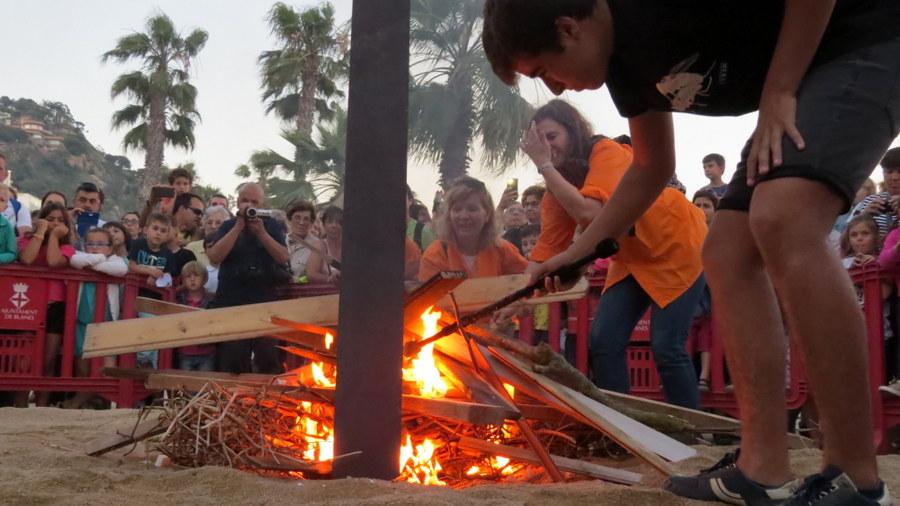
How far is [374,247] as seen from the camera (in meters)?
2.59

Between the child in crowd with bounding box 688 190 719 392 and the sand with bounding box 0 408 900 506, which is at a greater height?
the child in crowd with bounding box 688 190 719 392

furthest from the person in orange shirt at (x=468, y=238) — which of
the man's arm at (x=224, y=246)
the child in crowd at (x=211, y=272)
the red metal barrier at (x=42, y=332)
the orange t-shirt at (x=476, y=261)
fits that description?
the red metal barrier at (x=42, y=332)

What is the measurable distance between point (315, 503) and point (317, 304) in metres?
1.07

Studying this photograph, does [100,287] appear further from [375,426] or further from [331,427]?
[375,426]

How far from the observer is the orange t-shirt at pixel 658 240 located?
4242mm

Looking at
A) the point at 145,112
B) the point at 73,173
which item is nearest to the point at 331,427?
the point at 145,112

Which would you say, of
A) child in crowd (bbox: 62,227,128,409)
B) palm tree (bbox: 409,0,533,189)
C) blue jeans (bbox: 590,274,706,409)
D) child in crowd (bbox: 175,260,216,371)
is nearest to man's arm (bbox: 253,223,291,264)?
child in crowd (bbox: 175,260,216,371)

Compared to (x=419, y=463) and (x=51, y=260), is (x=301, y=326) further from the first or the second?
(x=51, y=260)

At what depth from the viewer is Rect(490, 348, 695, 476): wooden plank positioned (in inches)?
106

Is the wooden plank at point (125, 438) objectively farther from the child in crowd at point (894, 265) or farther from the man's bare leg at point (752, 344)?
the child in crowd at point (894, 265)

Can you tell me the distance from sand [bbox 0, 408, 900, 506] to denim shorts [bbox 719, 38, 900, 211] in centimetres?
88

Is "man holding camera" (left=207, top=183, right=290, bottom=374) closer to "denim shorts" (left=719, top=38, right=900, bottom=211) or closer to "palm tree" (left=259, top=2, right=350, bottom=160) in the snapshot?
"denim shorts" (left=719, top=38, right=900, bottom=211)

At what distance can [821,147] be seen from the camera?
2002 millimetres

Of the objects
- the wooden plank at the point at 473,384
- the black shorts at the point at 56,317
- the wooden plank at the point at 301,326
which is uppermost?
the black shorts at the point at 56,317
